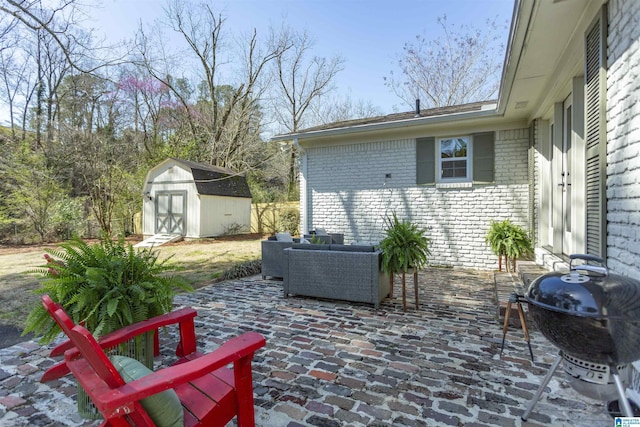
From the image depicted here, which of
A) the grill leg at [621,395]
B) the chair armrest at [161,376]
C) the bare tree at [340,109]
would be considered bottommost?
the grill leg at [621,395]

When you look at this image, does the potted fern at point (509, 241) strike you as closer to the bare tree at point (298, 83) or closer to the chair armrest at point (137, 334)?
the chair armrest at point (137, 334)

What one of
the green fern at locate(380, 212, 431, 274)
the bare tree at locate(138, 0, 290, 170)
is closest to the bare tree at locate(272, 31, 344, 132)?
the bare tree at locate(138, 0, 290, 170)

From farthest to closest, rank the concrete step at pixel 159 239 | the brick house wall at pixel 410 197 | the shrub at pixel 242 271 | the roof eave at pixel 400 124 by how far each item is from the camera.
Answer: the concrete step at pixel 159 239 < the brick house wall at pixel 410 197 < the roof eave at pixel 400 124 < the shrub at pixel 242 271

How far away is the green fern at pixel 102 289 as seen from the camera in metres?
2.06

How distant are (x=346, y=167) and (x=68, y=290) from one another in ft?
21.4

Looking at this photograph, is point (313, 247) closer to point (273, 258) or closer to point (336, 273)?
point (336, 273)

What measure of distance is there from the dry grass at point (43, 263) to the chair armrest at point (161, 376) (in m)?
1.23

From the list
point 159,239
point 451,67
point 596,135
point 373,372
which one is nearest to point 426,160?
point 596,135

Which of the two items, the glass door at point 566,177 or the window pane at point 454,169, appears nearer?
the glass door at point 566,177

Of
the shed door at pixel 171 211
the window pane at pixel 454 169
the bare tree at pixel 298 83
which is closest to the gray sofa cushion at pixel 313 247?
the window pane at pixel 454 169

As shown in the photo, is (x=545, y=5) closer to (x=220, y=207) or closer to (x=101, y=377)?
(x=101, y=377)

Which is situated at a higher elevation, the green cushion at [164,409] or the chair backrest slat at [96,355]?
the chair backrest slat at [96,355]

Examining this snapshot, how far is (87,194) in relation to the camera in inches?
535

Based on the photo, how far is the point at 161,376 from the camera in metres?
1.29
